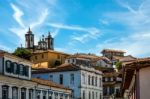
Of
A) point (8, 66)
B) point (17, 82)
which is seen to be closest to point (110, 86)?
point (17, 82)

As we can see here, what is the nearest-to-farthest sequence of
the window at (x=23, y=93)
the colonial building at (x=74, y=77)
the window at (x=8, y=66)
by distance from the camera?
the window at (x=8, y=66), the window at (x=23, y=93), the colonial building at (x=74, y=77)

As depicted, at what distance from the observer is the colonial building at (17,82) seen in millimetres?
52656

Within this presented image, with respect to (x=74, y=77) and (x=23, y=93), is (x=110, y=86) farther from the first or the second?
(x=23, y=93)

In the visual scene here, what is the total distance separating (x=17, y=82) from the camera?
56250 millimetres

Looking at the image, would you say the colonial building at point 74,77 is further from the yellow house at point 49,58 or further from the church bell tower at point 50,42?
the church bell tower at point 50,42

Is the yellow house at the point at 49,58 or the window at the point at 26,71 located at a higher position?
the yellow house at the point at 49,58

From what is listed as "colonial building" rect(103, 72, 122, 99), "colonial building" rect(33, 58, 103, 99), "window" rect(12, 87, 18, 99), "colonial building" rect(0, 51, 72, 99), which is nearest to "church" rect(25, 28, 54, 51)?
"colonial building" rect(103, 72, 122, 99)

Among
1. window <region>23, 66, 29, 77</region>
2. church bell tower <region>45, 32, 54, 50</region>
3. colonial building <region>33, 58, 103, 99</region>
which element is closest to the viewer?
window <region>23, 66, 29, 77</region>

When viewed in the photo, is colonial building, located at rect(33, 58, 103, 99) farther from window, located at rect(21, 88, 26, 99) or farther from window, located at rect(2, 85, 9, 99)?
window, located at rect(2, 85, 9, 99)

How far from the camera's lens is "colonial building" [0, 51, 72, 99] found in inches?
2073

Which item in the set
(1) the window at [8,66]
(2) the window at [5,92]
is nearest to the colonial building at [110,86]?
Answer: (1) the window at [8,66]

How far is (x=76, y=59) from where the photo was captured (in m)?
150

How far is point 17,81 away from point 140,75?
139ft

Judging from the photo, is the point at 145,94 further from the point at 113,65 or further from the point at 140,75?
A: the point at 113,65
